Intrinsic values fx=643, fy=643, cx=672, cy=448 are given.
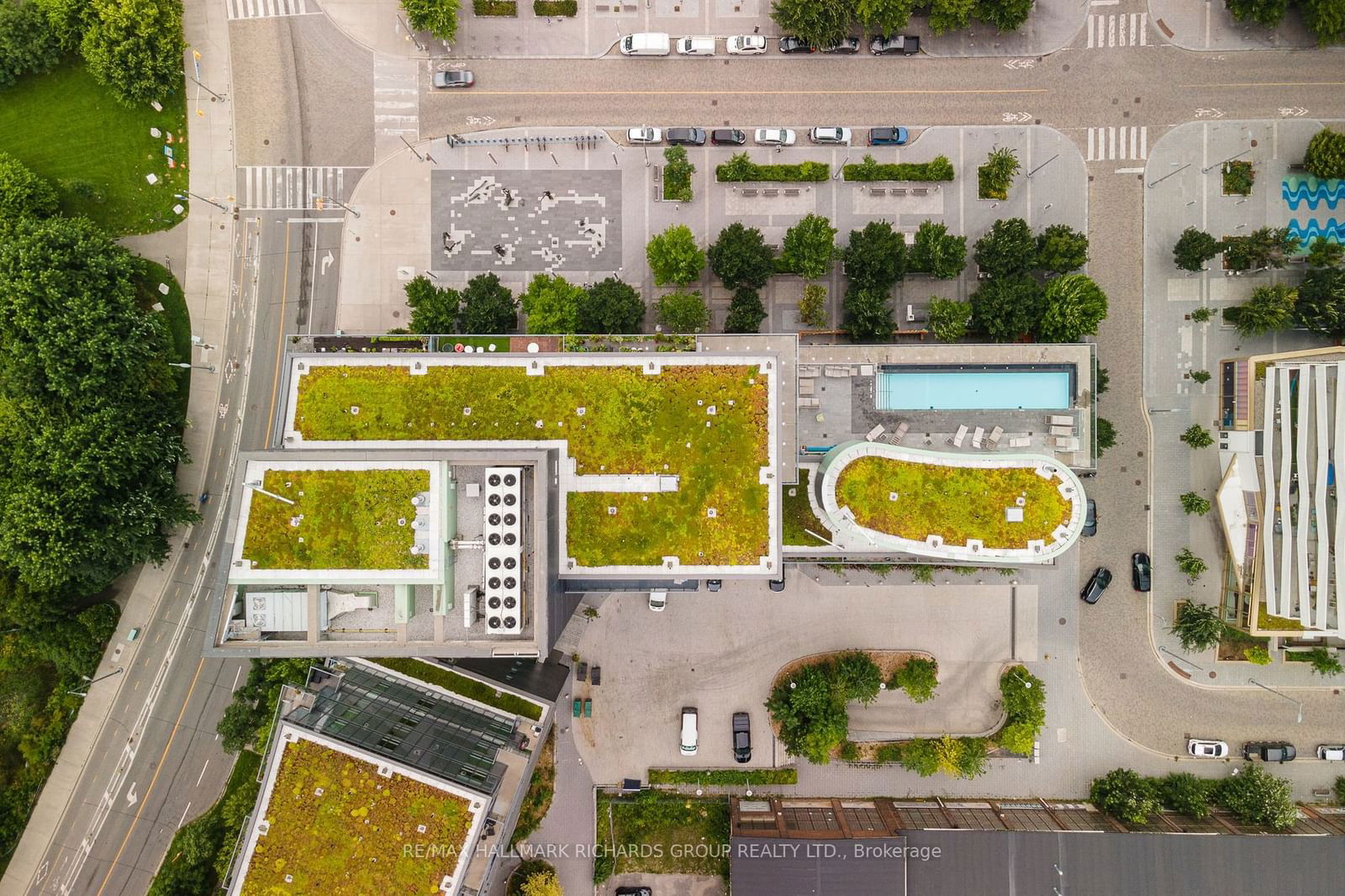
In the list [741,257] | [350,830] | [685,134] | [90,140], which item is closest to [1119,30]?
[685,134]

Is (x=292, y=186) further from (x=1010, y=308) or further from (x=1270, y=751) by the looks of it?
(x=1270, y=751)

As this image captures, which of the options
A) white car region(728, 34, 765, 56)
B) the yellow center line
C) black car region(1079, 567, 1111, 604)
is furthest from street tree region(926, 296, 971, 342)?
the yellow center line

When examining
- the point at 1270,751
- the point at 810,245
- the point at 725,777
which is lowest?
the point at 725,777

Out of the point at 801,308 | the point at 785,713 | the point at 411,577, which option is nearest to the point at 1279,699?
the point at 785,713

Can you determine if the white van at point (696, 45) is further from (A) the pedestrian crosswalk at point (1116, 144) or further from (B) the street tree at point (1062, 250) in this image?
(A) the pedestrian crosswalk at point (1116, 144)

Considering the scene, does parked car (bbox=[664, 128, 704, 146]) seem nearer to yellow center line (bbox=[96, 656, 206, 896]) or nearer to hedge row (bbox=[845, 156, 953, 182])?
hedge row (bbox=[845, 156, 953, 182])

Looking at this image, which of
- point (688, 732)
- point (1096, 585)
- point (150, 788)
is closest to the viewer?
point (150, 788)
